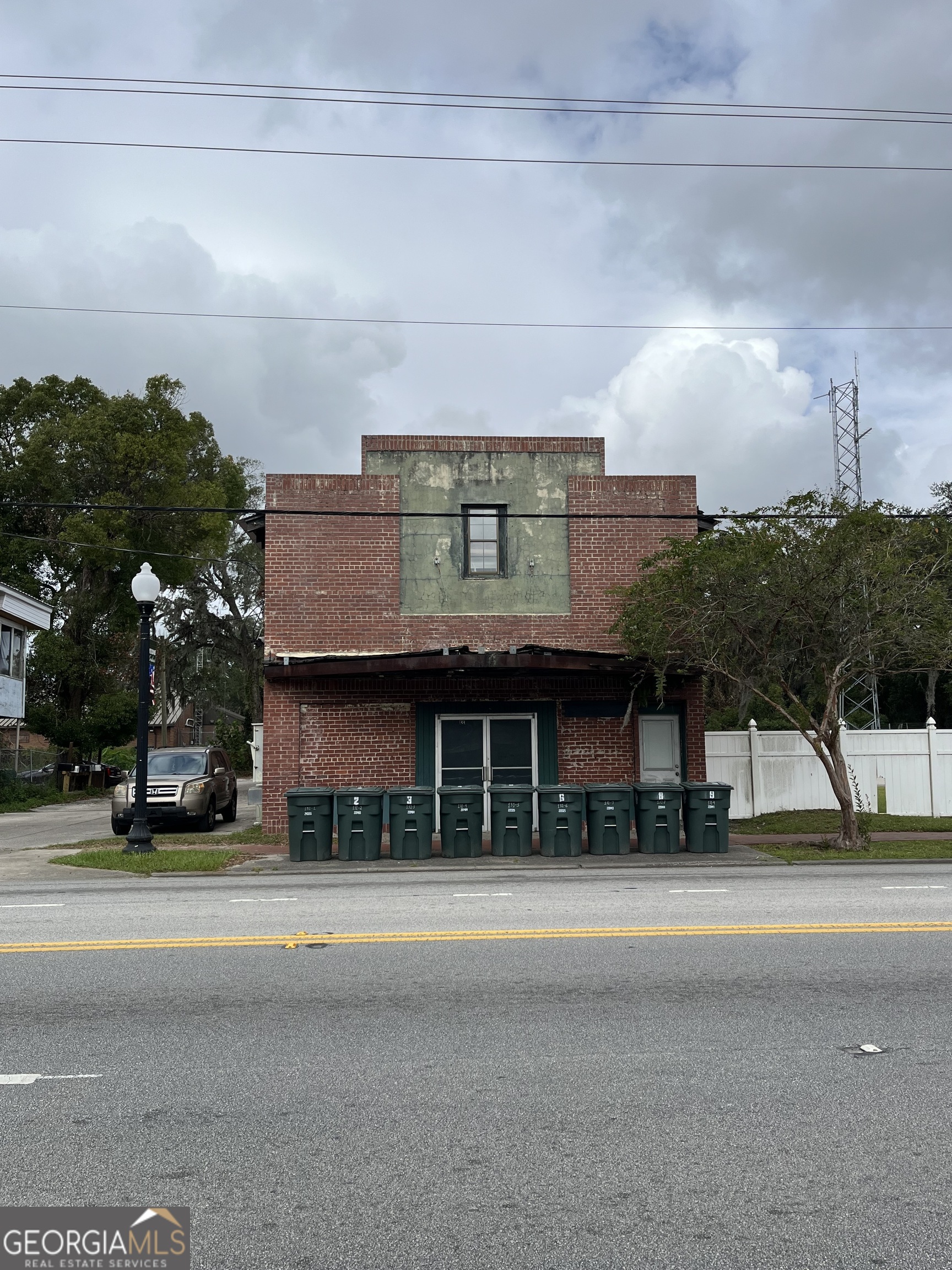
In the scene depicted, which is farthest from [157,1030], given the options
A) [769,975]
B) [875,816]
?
[875,816]

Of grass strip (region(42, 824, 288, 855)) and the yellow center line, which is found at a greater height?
the yellow center line

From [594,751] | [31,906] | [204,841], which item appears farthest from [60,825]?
[31,906]

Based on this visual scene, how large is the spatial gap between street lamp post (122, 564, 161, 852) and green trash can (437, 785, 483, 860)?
4.52 m

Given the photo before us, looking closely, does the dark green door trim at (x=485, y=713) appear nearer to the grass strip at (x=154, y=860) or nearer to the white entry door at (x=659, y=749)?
the white entry door at (x=659, y=749)

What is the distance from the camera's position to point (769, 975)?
22.9 ft

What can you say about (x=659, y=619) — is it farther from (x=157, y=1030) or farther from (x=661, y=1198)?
(x=661, y=1198)

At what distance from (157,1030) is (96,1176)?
1.93 meters

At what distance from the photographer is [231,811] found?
2427 centimetres

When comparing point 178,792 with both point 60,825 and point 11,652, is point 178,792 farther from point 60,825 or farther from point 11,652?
point 11,652

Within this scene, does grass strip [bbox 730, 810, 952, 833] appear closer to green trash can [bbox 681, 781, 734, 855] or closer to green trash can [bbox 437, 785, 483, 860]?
green trash can [bbox 681, 781, 734, 855]

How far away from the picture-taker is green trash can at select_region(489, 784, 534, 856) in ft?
52.7

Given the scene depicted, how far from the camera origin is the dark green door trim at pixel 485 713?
19.0m

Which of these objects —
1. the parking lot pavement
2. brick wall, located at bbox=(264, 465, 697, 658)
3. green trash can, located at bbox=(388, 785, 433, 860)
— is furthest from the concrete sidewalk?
the parking lot pavement

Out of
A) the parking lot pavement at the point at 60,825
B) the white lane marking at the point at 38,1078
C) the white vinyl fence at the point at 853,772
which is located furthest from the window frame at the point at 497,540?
the white lane marking at the point at 38,1078
